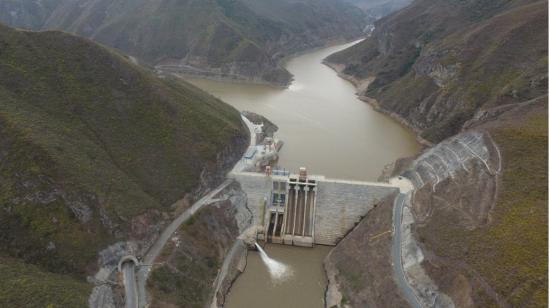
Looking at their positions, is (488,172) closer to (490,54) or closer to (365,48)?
(490,54)

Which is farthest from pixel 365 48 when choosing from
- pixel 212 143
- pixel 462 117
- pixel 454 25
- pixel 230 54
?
pixel 212 143

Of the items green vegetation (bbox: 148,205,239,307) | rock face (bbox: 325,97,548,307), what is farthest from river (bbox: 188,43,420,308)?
rock face (bbox: 325,97,548,307)

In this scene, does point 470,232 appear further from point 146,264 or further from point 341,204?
point 146,264

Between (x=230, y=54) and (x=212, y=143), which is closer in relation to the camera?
(x=212, y=143)

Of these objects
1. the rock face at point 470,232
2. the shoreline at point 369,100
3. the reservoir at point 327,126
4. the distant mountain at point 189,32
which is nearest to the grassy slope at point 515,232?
the rock face at point 470,232

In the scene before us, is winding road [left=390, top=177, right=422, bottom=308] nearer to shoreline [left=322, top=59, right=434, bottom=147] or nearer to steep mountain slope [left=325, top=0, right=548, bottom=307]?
steep mountain slope [left=325, top=0, right=548, bottom=307]

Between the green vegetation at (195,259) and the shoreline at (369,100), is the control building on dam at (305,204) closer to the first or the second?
the green vegetation at (195,259)
